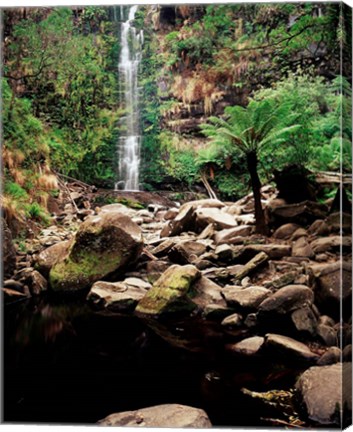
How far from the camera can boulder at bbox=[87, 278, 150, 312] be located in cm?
404

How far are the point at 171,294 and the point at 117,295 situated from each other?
1.26 ft

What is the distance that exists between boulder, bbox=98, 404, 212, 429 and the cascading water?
1444 millimetres

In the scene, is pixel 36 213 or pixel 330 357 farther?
pixel 36 213

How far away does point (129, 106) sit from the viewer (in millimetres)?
4121

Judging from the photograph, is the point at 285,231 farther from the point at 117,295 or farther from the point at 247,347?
the point at 117,295

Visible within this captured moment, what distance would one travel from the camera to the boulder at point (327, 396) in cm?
345

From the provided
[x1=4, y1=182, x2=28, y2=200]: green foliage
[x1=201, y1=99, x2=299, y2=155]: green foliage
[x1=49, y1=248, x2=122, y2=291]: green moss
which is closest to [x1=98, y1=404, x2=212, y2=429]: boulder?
[x1=49, y1=248, x2=122, y2=291]: green moss

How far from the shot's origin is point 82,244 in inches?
168

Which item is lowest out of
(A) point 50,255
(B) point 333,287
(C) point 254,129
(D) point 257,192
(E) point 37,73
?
(B) point 333,287

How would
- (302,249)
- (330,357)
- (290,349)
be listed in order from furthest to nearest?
1. (302,249)
2. (290,349)
3. (330,357)

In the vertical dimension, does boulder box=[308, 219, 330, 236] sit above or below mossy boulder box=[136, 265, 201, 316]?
above

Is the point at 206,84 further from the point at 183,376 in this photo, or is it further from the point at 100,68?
the point at 183,376

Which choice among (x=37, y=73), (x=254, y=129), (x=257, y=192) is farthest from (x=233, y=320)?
(x=37, y=73)

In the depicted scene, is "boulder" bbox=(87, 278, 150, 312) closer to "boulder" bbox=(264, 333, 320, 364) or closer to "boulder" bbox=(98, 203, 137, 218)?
"boulder" bbox=(98, 203, 137, 218)
